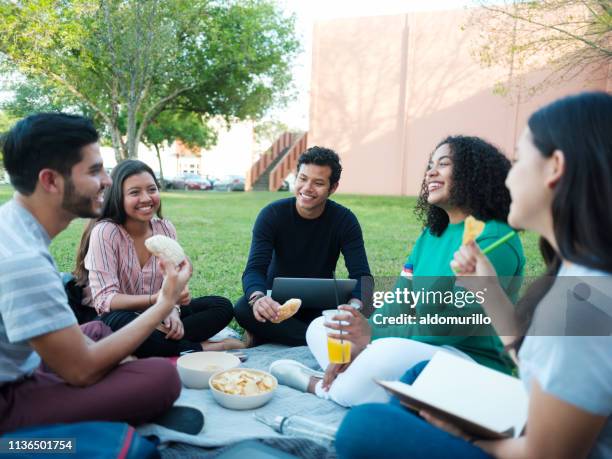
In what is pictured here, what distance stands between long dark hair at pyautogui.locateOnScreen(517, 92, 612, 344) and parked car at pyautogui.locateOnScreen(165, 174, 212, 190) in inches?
1203

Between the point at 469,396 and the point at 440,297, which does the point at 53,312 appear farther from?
the point at 440,297

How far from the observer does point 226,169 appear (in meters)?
44.2

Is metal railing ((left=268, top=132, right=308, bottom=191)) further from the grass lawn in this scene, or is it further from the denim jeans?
the denim jeans

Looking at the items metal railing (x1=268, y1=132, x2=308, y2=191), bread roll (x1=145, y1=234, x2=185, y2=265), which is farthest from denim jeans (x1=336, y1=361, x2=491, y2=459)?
metal railing (x1=268, y1=132, x2=308, y2=191)

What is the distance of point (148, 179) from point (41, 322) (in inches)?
71.1

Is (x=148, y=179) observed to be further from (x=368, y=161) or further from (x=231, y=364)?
(x=368, y=161)

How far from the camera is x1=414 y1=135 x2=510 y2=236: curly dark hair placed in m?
2.60

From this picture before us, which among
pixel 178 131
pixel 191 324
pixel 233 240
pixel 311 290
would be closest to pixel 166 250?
pixel 191 324

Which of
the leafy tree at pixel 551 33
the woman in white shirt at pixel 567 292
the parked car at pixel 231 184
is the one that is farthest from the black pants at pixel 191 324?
the parked car at pixel 231 184

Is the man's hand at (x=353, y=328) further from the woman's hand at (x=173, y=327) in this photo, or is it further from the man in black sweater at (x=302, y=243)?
the woman's hand at (x=173, y=327)

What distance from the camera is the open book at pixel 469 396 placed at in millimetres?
1611

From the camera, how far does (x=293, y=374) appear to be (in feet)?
9.73

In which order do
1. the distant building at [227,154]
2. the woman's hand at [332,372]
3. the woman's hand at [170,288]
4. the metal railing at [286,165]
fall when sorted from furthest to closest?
the distant building at [227,154] < the metal railing at [286,165] < the woman's hand at [332,372] < the woman's hand at [170,288]

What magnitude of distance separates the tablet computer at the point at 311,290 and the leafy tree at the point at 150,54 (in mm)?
14056
